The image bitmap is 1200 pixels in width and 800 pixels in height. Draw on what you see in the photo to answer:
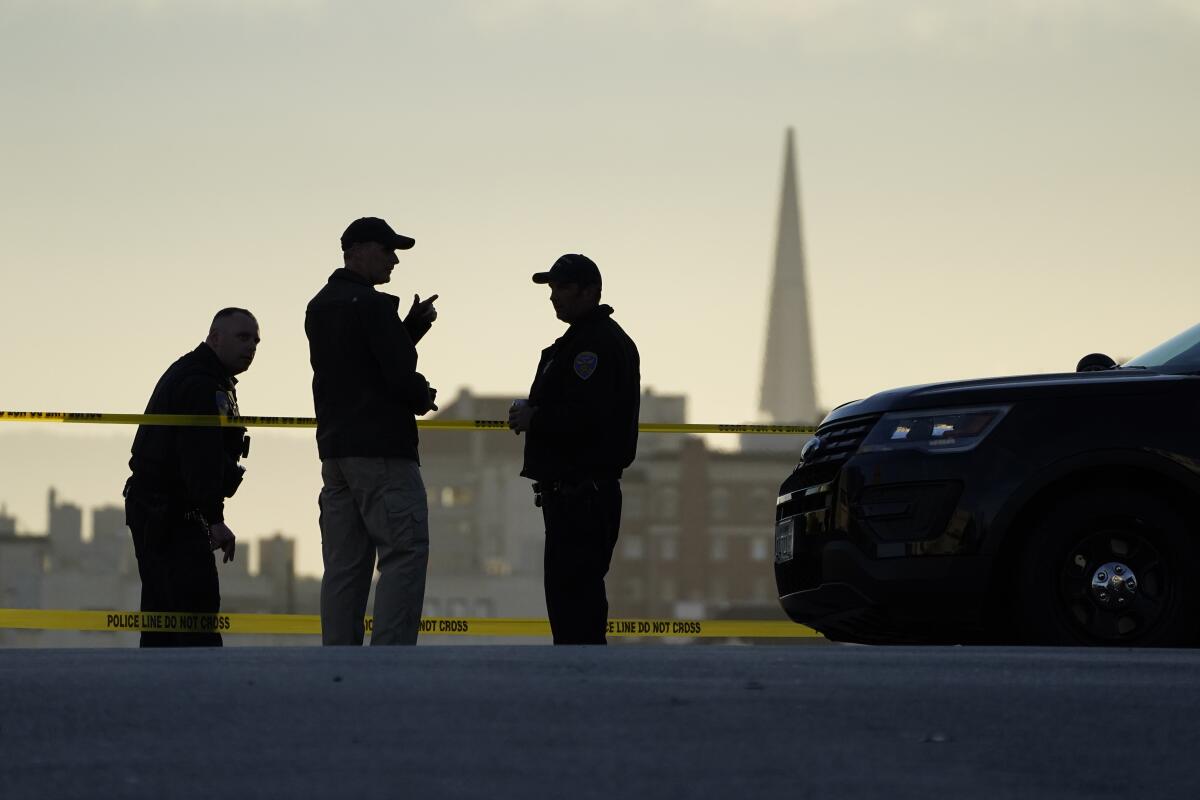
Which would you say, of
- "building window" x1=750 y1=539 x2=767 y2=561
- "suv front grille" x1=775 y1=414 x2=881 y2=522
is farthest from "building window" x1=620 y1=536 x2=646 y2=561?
"suv front grille" x1=775 y1=414 x2=881 y2=522

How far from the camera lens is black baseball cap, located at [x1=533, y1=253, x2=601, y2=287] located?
9.30 meters

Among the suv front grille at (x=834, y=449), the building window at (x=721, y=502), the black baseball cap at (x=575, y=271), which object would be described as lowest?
the suv front grille at (x=834, y=449)

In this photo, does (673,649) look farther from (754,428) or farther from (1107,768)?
(754,428)

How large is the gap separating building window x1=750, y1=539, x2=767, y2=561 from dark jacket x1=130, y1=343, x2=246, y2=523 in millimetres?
154839

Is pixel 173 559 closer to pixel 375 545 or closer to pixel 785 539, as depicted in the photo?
pixel 375 545

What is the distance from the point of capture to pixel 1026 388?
8.62 meters

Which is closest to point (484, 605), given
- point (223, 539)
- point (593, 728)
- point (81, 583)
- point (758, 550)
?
point (758, 550)

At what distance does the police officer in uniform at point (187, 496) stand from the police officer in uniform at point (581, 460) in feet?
4.82

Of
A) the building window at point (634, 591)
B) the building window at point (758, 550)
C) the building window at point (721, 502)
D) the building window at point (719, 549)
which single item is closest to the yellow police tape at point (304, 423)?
the building window at point (721, 502)

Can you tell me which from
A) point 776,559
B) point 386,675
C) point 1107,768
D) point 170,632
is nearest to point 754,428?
point 776,559

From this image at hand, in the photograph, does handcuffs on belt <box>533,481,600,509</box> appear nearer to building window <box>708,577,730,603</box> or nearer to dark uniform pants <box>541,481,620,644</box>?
dark uniform pants <box>541,481,620,644</box>

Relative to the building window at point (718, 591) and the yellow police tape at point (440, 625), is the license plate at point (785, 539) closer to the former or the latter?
the yellow police tape at point (440, 625)

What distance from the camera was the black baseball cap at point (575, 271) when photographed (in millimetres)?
9305

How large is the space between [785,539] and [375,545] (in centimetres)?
162
